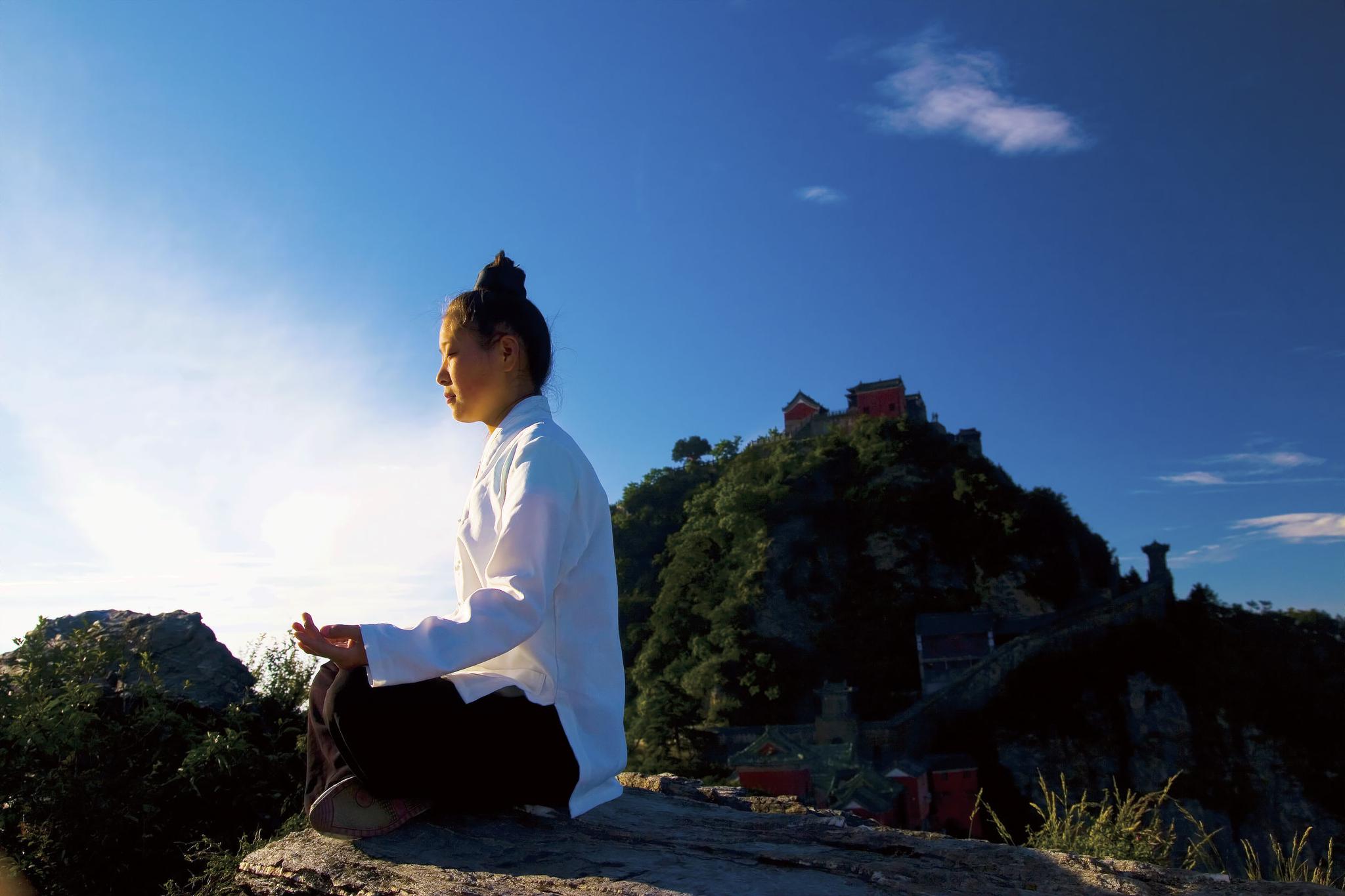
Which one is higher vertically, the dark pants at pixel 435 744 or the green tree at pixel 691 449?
the green tree at pixel 691 449

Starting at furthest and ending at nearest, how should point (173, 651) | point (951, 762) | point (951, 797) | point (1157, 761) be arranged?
point (1157, 761) < point (951, 762) < point (951, 797) < point (173, 651)

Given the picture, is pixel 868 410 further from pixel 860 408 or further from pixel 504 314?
pixel 504 314

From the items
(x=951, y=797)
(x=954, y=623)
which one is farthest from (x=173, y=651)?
(x=954, y=623)

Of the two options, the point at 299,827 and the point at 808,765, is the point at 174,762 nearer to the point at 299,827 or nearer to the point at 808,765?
the point at 299,827

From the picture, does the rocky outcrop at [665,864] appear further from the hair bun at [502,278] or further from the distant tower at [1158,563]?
the distant tower at [1158,563]

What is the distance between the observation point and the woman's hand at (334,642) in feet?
6.07

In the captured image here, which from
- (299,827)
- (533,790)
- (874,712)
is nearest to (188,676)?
(299,827)

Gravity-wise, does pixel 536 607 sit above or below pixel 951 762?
above

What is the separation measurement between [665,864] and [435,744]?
1.99 feet

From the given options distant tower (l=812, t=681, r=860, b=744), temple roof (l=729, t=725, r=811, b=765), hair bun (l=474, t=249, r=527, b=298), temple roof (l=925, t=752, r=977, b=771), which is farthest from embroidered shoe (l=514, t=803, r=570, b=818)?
temple roof (l=925, t=752, r=977, b=771)

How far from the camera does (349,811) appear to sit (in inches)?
80.9

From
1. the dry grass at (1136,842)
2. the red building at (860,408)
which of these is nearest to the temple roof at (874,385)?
the red building at (860,408)

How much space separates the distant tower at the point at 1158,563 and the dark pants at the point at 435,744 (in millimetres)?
34683

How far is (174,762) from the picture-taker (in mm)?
3193
